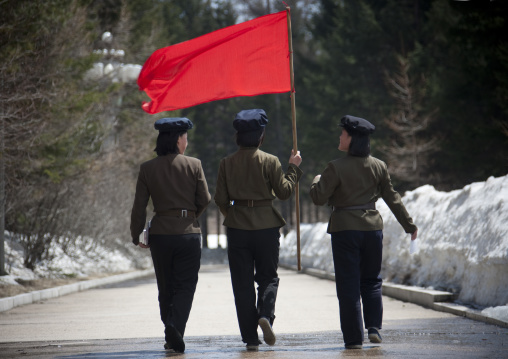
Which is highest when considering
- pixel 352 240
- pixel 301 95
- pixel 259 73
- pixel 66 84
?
pixel 301 95

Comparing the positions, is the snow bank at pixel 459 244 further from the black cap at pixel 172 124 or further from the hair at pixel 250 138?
the black cap at pixel 172 124

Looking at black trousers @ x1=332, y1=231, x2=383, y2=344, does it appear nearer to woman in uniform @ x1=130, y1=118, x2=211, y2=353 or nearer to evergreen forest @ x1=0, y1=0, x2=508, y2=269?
woman in uniform @ x1=130, y1=118, x2=211, y2=353

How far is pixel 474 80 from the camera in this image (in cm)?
3312

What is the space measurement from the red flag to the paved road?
8.91ft

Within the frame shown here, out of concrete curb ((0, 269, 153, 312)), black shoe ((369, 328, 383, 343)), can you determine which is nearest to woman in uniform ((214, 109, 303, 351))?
black shoe ((369, 328, 383, 343))

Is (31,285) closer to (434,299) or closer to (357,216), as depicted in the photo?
(434,299)

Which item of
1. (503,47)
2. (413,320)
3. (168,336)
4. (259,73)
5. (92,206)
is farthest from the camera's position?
(92,206)

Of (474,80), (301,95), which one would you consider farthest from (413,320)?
(301,95)

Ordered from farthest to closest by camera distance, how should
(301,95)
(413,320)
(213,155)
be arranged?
1. (213,155)
2. (301,95)
3. (413,320)

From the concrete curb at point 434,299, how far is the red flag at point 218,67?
141 inches

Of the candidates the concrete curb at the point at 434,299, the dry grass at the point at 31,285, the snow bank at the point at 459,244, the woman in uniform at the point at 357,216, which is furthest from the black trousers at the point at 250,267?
the dry grass at the point at 31,285

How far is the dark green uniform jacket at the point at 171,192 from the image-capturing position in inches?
334

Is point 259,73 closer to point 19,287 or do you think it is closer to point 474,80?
point 19,287

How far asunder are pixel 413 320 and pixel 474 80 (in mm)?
22963
